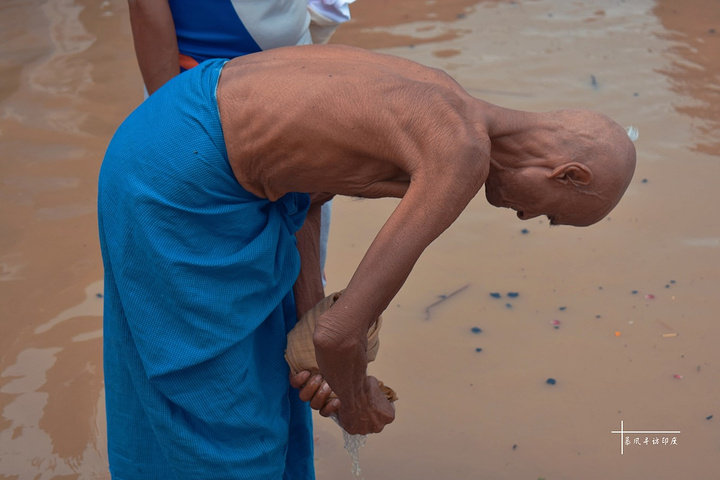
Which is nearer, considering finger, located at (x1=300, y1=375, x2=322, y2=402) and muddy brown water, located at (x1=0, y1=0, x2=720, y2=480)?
finger, located at (x1=300, y1=375, x2=322, y2=402)

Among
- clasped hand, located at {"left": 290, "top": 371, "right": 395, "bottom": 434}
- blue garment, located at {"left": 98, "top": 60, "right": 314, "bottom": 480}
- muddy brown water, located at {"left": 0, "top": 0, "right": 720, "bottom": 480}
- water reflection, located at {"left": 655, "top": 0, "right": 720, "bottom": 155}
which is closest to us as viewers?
blue garment, located at {"left": 98, "top": 60, "right": 314, "bottom": 480}

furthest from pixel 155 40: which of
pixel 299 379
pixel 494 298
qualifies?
pixel 494 298

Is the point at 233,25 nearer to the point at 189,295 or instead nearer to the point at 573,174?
the point at 189,295

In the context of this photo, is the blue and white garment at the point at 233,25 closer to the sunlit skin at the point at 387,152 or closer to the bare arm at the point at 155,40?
the bare arm at the point at 155,40

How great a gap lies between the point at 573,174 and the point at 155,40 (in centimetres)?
131

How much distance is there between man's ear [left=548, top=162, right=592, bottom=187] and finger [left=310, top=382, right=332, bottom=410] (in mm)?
734

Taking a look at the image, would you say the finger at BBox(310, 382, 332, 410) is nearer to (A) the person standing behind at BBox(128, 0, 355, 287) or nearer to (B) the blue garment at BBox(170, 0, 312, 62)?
(A) the person standing behind at BBox(128, 0, 355, 287)

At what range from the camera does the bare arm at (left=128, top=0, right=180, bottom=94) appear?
8.13ft

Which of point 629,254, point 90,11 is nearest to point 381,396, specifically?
point 629,254

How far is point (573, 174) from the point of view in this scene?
6.26 feet

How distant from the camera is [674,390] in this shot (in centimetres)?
327

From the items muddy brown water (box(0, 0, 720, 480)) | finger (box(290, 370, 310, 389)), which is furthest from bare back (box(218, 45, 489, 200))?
muddy brown water (box(0, 0, 720, 480))

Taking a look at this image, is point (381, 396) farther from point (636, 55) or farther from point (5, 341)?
point (636, 55)

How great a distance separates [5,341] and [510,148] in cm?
244
